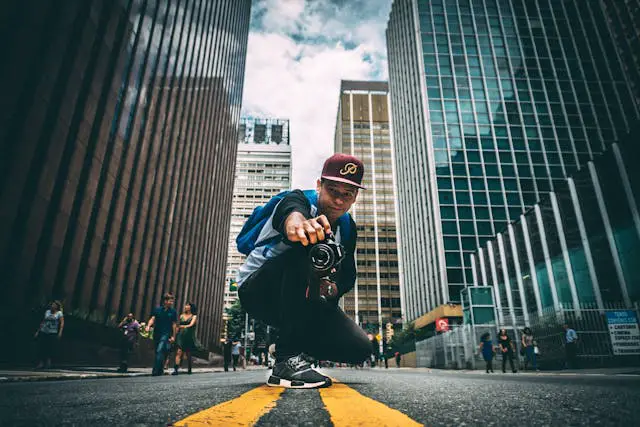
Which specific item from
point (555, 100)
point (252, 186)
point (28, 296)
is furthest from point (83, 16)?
point (252, 186)

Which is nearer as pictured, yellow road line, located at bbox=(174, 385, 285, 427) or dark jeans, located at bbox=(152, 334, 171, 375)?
yellow road line, located at bbox=(174, 385, 285, 427)

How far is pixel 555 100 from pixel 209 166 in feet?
153

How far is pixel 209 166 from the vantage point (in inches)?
1444

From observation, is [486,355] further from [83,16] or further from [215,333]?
[215,333]

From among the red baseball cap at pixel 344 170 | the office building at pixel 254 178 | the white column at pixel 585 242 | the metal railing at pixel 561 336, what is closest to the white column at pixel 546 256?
the white column at pixel 585 242

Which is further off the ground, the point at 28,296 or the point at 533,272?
the point at 533,272

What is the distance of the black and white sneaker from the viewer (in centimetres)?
238

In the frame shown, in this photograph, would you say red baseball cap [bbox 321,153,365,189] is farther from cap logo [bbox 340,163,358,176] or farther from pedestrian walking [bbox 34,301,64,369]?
pedestrian walking [bbox 34,301,64,369]

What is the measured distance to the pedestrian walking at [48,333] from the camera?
7297 millimetres

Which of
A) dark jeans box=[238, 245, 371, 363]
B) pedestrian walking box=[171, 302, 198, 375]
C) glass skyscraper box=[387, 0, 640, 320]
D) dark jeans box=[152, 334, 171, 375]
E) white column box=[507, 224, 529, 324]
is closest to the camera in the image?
dark jeans box=[238, 245, 371, 363]

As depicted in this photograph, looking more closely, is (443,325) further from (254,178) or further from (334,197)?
(254,178)

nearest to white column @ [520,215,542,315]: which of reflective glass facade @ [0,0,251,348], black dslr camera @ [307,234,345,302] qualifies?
reflective glass facade @ [0,0,251,348]

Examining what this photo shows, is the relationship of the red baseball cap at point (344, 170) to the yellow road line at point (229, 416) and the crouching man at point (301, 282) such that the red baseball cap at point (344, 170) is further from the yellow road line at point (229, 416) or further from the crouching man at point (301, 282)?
the yellow road line at point (229, 416)

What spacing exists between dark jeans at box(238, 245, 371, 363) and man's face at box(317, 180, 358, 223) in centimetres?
37
